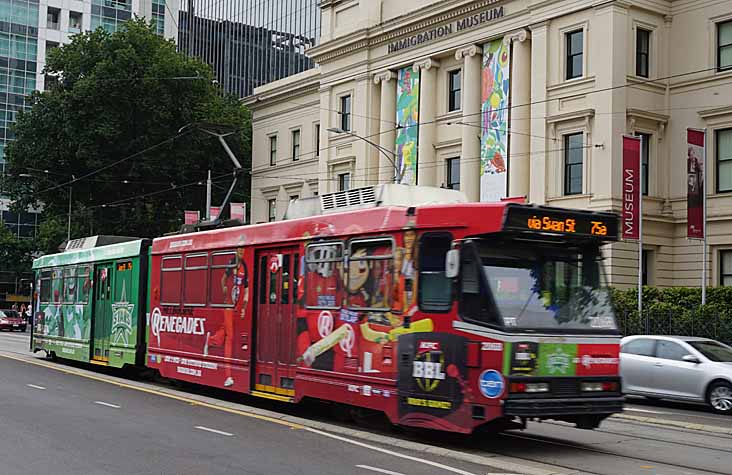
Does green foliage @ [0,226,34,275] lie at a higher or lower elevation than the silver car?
higher

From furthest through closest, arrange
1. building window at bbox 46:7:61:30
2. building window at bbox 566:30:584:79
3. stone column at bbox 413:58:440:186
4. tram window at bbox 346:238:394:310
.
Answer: building window at bbox 46:7:61:30, stone column at bbox 413:58:440:186, building window at bbox 566:30:584:79, tram window at bbox 346:238:394:310

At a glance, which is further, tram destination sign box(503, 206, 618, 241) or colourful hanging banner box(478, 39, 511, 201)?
colourful hanging banner box(478, 39, 511, 201)

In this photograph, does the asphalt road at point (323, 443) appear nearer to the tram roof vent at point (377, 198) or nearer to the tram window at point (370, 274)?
the tram window at point (370, 274)

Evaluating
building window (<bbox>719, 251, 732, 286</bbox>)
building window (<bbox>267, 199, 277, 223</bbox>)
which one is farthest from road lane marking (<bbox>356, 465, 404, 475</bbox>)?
building window (<bbox>267, 199, 277, 223</bbox>)

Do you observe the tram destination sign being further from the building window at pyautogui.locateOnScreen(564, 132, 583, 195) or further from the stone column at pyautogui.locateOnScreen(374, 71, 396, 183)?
the stone column at pyautogui.locateOnScreen(374, 71, 396, 183)

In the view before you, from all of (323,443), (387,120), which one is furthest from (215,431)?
(387,120)

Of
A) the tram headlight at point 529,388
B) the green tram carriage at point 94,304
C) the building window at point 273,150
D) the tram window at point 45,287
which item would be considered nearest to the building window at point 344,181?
the building window at point 273,150

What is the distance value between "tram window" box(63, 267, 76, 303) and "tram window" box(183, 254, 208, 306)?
24.5ft

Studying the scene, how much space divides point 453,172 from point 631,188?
1081 cm

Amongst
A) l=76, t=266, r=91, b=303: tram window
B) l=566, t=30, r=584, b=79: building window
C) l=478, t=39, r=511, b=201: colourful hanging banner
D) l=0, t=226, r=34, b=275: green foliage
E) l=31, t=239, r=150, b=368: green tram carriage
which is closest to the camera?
l=31, t=239, r=150, b=368: green tram carriage

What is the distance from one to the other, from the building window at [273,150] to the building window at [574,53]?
22890 millimetres

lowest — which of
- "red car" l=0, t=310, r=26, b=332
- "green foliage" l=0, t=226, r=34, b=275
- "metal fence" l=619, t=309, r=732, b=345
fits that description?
"red car" l=0, t=310, r=26, b=332

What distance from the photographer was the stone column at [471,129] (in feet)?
130

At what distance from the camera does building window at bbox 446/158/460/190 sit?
4131 cm
